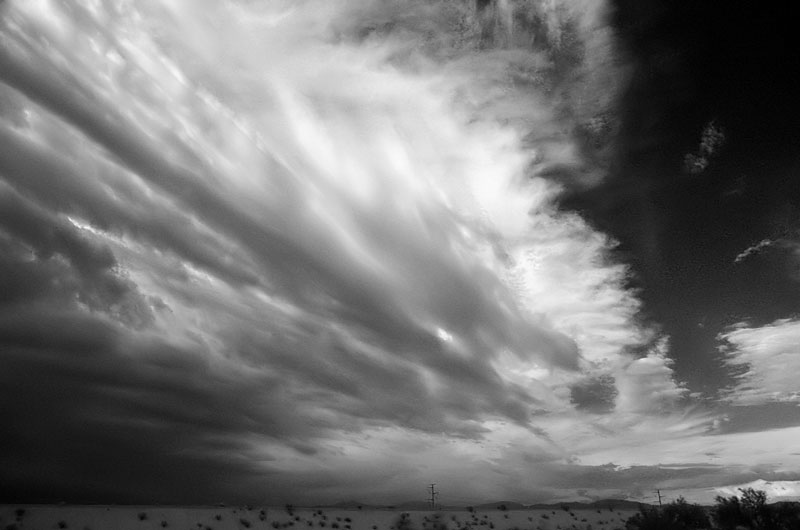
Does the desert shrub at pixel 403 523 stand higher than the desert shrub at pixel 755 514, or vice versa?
the desert shrub at pixel 755 514

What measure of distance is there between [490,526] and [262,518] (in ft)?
103

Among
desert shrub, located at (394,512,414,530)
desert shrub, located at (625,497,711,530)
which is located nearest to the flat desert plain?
desert shrub, located at (394,512,414,530)

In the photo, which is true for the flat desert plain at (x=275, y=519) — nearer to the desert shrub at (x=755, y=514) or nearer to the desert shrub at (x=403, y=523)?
the desert shrub at (x=403, y=523)

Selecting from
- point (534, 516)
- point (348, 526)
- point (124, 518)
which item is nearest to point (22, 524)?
point (124, 518)

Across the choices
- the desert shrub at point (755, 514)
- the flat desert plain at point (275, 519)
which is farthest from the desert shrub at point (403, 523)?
the desert shrub at point (755, 514)

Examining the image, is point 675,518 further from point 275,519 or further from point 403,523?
point 275,519

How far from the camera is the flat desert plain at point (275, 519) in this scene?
44.2 m

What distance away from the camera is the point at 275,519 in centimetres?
5422

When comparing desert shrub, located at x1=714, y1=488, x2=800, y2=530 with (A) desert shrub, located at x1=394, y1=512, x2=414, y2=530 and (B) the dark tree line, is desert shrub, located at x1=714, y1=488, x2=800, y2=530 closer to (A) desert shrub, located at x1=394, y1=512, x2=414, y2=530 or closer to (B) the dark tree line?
(B) the dark tree line

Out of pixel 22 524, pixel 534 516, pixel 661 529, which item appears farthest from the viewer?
pixel 534 516

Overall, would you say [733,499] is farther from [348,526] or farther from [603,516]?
[348,526]

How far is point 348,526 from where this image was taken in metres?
55.4

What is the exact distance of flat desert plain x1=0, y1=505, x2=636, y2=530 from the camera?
4422cm

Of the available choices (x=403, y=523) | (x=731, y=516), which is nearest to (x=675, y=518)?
(x=731, y=516)
